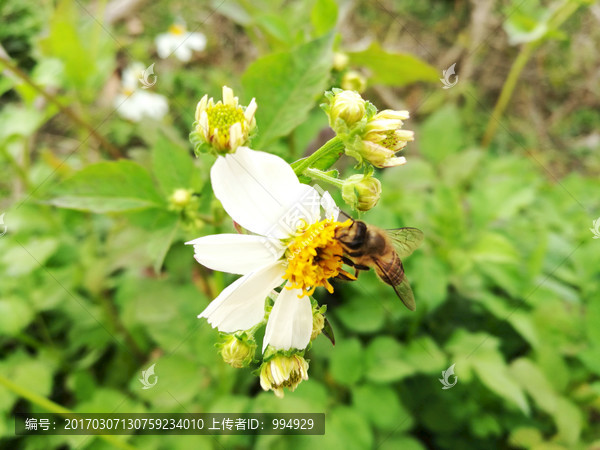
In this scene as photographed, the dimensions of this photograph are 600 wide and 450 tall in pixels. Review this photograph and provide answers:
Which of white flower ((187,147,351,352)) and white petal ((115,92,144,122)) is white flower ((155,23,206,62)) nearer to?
white petal ((115,92,144,122))

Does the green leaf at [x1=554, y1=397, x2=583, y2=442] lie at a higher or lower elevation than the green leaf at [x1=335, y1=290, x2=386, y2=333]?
lower

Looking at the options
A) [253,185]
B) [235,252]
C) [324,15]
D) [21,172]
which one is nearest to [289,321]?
[235,252]

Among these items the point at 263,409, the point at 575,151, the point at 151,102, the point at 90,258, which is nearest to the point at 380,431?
the point at 263,409

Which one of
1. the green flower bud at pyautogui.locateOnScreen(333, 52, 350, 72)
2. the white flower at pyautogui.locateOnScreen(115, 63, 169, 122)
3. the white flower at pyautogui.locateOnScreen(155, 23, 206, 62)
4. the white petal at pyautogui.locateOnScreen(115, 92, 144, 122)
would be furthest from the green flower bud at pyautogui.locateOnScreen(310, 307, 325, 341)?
the white flower at pyautogui.locateOnScreen(155, 23, 206, 62)

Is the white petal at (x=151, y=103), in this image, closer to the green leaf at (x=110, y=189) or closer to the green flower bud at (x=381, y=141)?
the green leaf at (x=110, y=189)

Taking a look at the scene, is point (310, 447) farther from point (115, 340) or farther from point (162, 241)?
point (115, 340)

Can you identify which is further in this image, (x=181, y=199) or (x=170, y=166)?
(x=170, y=166)

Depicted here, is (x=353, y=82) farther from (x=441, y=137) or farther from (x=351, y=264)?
(x=441, y=137)
